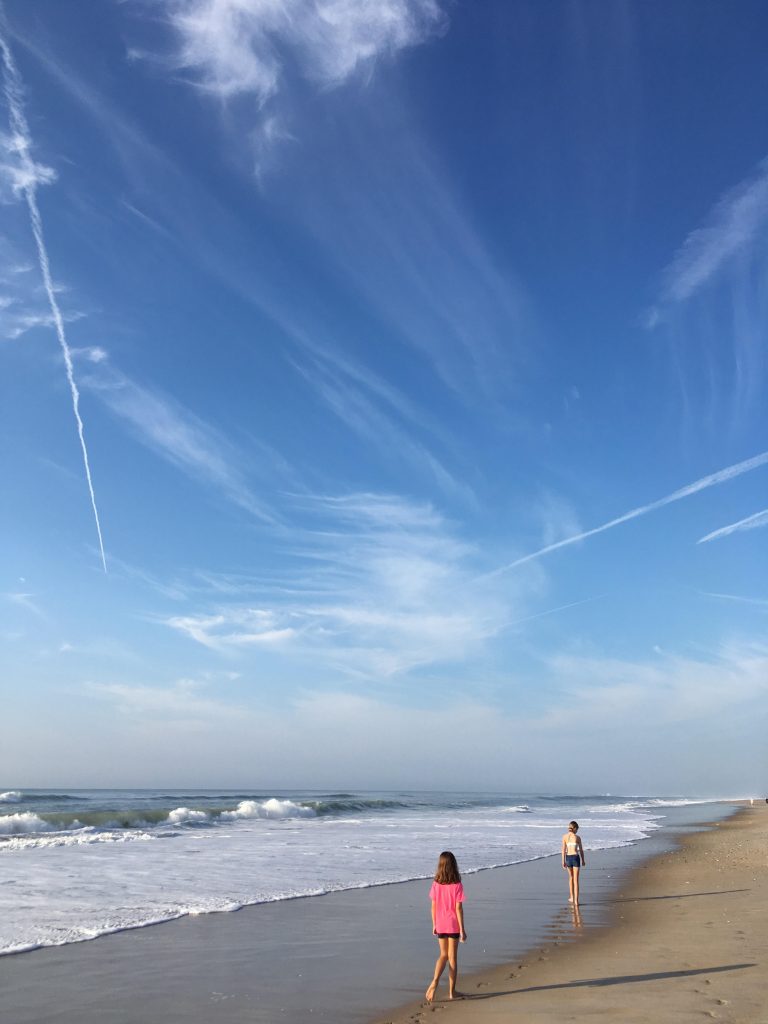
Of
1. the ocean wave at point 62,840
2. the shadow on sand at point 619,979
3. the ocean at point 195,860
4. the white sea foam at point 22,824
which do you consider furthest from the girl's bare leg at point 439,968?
the white sea foam at point 22,824

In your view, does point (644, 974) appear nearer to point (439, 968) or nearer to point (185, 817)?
point (439, 968)

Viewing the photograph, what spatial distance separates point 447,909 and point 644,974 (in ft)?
9.95

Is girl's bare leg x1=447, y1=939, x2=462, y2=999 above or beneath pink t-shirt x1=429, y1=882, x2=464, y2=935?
beneath

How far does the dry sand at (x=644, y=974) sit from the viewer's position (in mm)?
7707

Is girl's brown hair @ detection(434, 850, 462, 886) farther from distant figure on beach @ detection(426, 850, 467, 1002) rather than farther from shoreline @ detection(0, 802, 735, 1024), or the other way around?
shoreline @ detection(0, 802, 735, 1024)

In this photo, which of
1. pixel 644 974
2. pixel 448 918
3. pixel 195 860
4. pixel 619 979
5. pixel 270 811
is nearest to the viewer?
pixel 448 918

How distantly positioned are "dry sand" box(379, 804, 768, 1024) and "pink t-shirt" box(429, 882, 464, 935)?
751 mm

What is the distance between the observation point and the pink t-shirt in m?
8.31

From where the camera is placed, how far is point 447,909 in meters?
8.33

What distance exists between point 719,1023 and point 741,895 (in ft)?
33.7

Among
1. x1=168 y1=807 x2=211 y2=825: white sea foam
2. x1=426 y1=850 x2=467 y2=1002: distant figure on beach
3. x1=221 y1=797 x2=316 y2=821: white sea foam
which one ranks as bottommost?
x1=426 y1=850 x2=467 y2=1002: distant figure on beach

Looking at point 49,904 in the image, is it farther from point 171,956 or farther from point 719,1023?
point 719,1023

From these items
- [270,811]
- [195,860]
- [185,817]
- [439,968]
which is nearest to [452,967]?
[439,968]

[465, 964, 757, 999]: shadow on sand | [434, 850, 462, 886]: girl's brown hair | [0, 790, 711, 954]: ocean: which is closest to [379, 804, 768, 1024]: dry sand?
[465, 964, 757, 999]: shadow on sand
